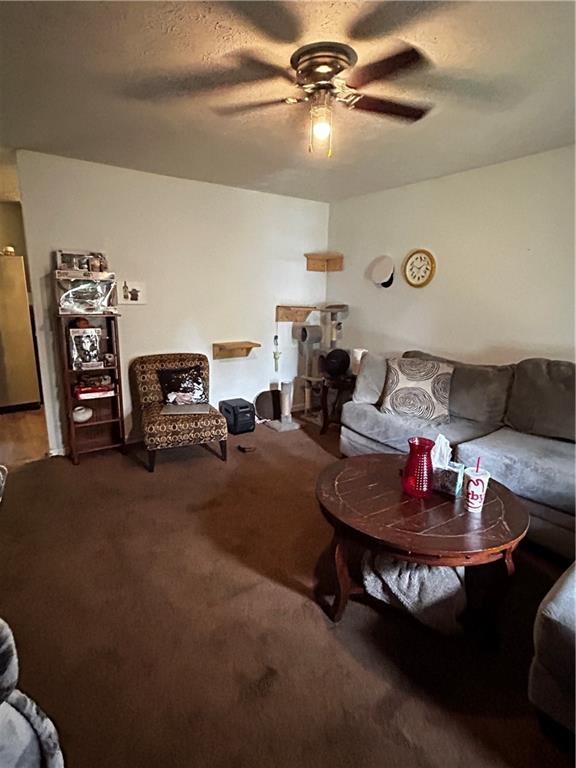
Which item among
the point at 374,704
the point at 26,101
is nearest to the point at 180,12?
the point at 26,101

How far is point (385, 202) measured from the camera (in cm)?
408

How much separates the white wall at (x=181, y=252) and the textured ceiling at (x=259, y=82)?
1.03ft

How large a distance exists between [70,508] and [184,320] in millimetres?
1959

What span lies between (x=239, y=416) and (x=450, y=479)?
2502mm

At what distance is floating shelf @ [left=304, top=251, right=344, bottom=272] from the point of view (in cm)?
465

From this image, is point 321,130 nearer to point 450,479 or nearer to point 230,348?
point 450,479

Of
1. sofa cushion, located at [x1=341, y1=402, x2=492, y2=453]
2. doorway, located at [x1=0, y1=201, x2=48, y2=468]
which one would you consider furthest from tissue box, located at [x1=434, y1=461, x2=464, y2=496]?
doorway, located at [x1=0, y1=201, x2=48, y2=468]

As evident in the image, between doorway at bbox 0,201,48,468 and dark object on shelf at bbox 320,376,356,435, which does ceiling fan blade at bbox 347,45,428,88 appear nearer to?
dark object on shelf at bbox 320,376,356,435

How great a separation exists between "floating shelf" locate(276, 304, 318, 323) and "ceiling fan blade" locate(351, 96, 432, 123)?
8.72 feet

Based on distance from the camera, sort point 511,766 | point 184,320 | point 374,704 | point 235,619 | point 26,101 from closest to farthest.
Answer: point 511,766 → point 374,704 → point 235,619 → point 26,101 → point 184,320

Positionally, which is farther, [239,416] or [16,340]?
[16,340]

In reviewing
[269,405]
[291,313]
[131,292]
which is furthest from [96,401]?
[291,313]

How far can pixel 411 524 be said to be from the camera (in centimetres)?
170

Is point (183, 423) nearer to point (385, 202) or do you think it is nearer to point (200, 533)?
Result: point (200, 533)
